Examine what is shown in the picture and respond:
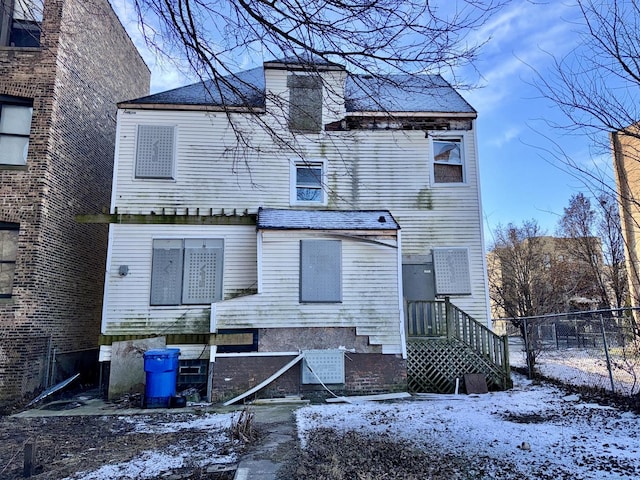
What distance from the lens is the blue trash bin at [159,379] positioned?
837cm

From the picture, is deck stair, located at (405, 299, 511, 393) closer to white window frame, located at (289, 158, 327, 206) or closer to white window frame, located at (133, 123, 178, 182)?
white window frame, located at (289, 158, 327, 206)

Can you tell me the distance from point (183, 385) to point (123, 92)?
9807mm

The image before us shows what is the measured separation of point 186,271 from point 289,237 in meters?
2.64

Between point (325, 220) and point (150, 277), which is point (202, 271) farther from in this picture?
point (325, 220)

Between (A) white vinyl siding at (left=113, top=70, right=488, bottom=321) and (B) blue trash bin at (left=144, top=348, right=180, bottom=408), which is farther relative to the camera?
(A) white vinyl siding at (left=113, top=70, right=488, bottom=321)

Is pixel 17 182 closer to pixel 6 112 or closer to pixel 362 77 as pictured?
pixel 6 112

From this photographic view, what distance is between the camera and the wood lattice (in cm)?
982

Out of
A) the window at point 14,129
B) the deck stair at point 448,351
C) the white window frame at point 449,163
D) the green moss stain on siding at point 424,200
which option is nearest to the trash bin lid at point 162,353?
the deck stair at point 448,351

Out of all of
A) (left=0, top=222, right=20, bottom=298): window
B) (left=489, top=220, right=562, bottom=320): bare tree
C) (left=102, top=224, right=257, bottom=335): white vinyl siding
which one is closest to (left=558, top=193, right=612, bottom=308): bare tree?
(left=489, top=220, right=562, bottom=320): bare tree

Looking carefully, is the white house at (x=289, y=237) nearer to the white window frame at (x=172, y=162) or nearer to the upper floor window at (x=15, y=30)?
the white window frame at (x=172, y=162)

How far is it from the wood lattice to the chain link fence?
1637 millimetres

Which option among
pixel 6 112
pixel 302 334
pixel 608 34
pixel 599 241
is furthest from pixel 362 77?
pixel 599 241

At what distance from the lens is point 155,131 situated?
1102 centimetres

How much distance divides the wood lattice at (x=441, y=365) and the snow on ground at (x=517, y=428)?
78 centimetres
